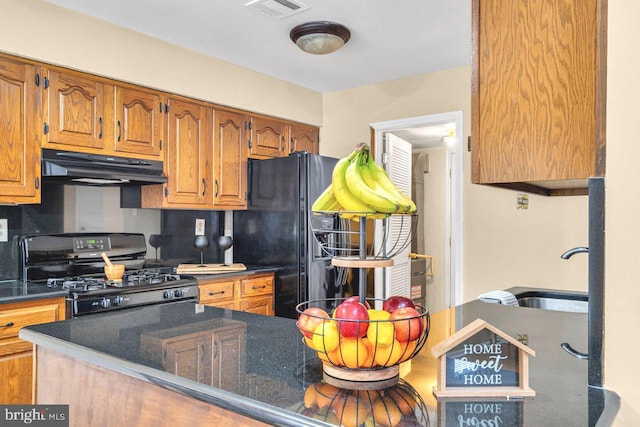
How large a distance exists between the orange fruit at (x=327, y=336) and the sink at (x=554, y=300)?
1.78 m

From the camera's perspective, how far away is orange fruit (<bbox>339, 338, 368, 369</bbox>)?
3.07ft

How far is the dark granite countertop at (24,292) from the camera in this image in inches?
90.6

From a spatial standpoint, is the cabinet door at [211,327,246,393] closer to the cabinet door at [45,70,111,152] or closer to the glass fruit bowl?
the glass fruit bowl

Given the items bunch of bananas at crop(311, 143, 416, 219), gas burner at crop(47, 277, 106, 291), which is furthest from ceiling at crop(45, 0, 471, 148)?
bunch of bananas at crop(311, 143, 416, 219)

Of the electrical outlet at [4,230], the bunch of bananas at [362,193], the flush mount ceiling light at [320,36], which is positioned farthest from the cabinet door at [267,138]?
the bunch of bananas at [362,193]

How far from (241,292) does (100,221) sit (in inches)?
42.4

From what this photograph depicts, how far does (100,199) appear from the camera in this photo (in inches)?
128

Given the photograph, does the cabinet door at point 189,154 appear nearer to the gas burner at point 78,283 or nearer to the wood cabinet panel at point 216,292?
the wood cabinet panel at point 216,292

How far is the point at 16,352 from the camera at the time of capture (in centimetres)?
231

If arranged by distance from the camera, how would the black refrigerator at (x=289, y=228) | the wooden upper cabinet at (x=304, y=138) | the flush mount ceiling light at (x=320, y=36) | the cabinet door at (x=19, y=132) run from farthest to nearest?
the wooden upper cabinet at (x=304, y=138) < the black refrigerator at (x=289, y=228) < the flush mount ceiling light at (x=320, y=36) < the cabinet door at (x=19, y=132)

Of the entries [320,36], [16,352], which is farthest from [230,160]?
[16,352]

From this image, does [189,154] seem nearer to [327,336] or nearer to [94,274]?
[94,274]

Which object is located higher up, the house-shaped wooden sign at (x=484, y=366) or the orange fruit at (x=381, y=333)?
the orange fruit at (x=381, y=333)

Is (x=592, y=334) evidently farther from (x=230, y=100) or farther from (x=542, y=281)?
(x=230, y=100)
